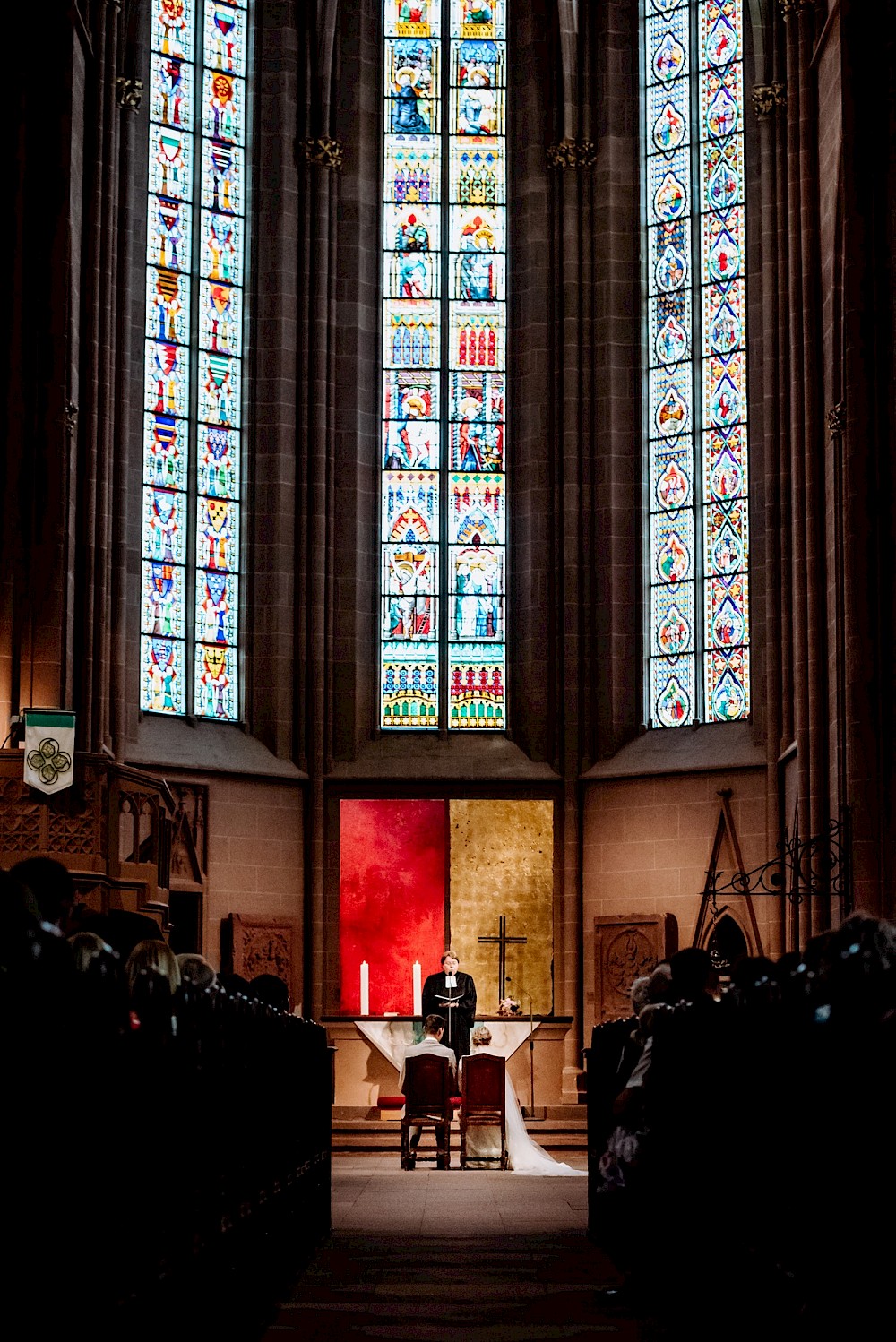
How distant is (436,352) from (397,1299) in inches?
596

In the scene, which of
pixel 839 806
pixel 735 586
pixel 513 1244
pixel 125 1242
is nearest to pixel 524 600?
pixel 735 586

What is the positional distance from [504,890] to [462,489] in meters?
4.28

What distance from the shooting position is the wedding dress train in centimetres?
1545

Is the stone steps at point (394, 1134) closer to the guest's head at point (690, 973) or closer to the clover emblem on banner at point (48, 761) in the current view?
the clover emblem on banner at point (48, 761)

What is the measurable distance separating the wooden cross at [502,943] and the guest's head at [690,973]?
12.4 m

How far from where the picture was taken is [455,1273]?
8453mm

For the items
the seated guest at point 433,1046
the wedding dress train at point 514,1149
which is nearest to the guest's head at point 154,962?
the seated guest at point 433,1046

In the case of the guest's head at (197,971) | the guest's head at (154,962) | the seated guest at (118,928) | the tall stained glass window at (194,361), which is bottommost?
the guest's head at (197,971)

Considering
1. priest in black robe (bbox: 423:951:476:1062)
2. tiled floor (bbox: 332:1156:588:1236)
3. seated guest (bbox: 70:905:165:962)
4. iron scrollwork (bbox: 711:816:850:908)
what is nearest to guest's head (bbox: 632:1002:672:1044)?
seated guest (bbox: 70:905:165:962)

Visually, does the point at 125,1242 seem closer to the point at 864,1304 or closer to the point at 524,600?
the point at 864,1304

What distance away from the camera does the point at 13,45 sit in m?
16.4

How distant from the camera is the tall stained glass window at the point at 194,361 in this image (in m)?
20.0

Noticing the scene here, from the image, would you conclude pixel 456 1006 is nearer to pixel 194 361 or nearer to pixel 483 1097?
pixel 483 1097

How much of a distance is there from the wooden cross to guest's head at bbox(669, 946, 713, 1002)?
1237 cm
